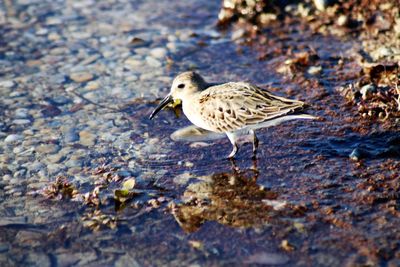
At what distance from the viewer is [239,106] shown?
8414mm

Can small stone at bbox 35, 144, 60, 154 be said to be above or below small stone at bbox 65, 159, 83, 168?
above

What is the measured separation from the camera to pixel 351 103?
9312mm

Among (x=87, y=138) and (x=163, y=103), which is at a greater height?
(x=163, y=103)

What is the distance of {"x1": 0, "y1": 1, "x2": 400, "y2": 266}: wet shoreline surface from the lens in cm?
682

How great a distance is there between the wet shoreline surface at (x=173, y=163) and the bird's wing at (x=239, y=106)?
16.4 inches

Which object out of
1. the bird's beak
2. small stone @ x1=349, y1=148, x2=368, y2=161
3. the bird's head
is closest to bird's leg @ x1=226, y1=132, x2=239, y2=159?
the bird's head

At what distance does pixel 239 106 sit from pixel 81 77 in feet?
11.3

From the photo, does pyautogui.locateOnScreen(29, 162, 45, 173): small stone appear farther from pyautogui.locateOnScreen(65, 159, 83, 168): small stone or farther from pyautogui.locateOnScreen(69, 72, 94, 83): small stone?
pyautogui.locateOnScreen(69, 72, 94, 83): small stone

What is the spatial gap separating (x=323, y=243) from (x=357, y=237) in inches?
13.9

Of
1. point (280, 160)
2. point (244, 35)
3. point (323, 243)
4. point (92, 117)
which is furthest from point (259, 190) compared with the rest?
point (244, 35)

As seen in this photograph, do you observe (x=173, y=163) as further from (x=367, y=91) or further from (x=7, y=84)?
(x=7, y=84)

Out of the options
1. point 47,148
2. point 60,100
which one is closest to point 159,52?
point 60,100

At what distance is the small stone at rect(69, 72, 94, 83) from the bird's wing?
2750 mm

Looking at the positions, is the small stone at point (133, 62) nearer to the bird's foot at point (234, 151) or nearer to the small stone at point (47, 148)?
the small stone at point (47, 148)
